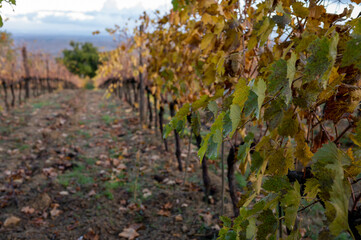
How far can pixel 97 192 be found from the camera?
15.3 ft

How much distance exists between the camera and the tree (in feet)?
197

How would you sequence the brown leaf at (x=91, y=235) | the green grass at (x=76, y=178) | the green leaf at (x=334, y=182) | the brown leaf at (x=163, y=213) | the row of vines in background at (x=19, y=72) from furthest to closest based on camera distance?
the row of vines in background at (x=19, y=72), the green grass at (x=76, y=178), the brown leaf at (x=163, y=213), the brown leaf at (x=91, y=235), the green leaf at (x=334, y=182)

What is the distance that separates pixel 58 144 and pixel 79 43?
67.1 meters

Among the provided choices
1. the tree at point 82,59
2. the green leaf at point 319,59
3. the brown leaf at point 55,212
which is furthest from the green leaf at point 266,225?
the tree at point 82,59

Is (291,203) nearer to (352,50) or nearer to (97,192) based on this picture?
(352,50)

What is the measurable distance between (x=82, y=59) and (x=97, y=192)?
208 ft

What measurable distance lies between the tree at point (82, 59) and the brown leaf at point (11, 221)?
59.3 meters

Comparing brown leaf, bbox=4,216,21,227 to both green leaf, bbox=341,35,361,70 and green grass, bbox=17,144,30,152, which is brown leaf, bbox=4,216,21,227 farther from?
green leaf, bbox=341,35,361,70

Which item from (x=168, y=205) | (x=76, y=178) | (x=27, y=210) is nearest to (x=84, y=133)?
(x=76, y=178)

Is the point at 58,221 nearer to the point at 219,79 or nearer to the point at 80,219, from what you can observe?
the point at 80,219

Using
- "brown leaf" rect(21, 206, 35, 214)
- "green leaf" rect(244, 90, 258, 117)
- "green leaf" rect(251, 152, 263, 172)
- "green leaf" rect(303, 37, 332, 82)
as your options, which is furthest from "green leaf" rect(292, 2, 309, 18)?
"brown leaf" rect(21, 206, 35, 214)

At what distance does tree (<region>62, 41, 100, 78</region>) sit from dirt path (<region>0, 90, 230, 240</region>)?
5624 cm

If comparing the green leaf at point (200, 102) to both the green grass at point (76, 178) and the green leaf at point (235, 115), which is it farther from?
the green grass at point (76, 178)

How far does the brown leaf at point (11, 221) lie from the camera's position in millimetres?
3583
